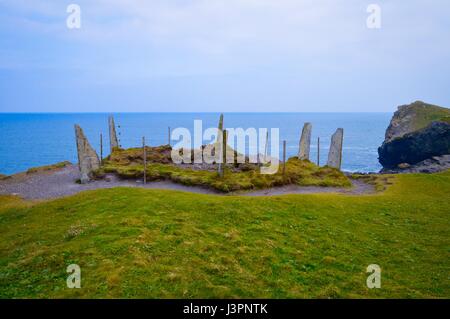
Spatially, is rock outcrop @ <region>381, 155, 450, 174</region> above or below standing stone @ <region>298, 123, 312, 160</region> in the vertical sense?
below

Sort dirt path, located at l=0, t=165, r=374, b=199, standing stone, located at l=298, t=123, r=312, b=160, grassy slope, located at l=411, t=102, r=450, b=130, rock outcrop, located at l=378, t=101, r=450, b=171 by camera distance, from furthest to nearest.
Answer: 1. grassy slope, located at l=411, t=102, r=450, b=130
2. rock outcrop, located at l=378, t=101, r=450, b=171
3. standing stone, located at l=298, t=123, r=312, b=160
4. dirt path, located at l=0, t=165, r=374, b=199

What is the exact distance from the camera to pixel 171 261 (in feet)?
50.9

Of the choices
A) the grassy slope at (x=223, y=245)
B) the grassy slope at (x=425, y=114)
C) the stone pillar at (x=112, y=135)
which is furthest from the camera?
the grassy slope at (x=425, y=114)

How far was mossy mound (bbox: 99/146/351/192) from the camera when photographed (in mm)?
30986

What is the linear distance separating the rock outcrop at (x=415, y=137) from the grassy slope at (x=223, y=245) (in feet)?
166

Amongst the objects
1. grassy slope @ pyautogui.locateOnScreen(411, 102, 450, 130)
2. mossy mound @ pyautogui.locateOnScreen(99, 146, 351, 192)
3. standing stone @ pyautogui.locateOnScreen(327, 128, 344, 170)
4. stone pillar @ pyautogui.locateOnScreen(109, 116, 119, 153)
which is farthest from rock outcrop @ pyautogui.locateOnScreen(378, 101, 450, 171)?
stone pillar @ pyautogui.locateOnScreen(109, 116, 119, 153)

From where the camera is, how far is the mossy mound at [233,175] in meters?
31.0

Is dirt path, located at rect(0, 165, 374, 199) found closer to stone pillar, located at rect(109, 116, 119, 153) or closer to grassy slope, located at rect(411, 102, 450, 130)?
stone pillar, located at rect(109, 116, 119, 153)

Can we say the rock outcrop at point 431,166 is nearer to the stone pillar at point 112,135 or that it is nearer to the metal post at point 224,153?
the metal post at point 224,153

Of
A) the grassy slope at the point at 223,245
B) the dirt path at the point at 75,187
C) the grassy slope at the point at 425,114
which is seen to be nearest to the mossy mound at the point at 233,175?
the dirt path at the point at 75,187

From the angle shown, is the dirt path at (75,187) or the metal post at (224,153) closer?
the dirt path at (75,187)

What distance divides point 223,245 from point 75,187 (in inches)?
762

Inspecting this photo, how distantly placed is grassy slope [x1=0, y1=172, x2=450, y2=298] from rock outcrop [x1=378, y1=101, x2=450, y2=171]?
50.7 metres
